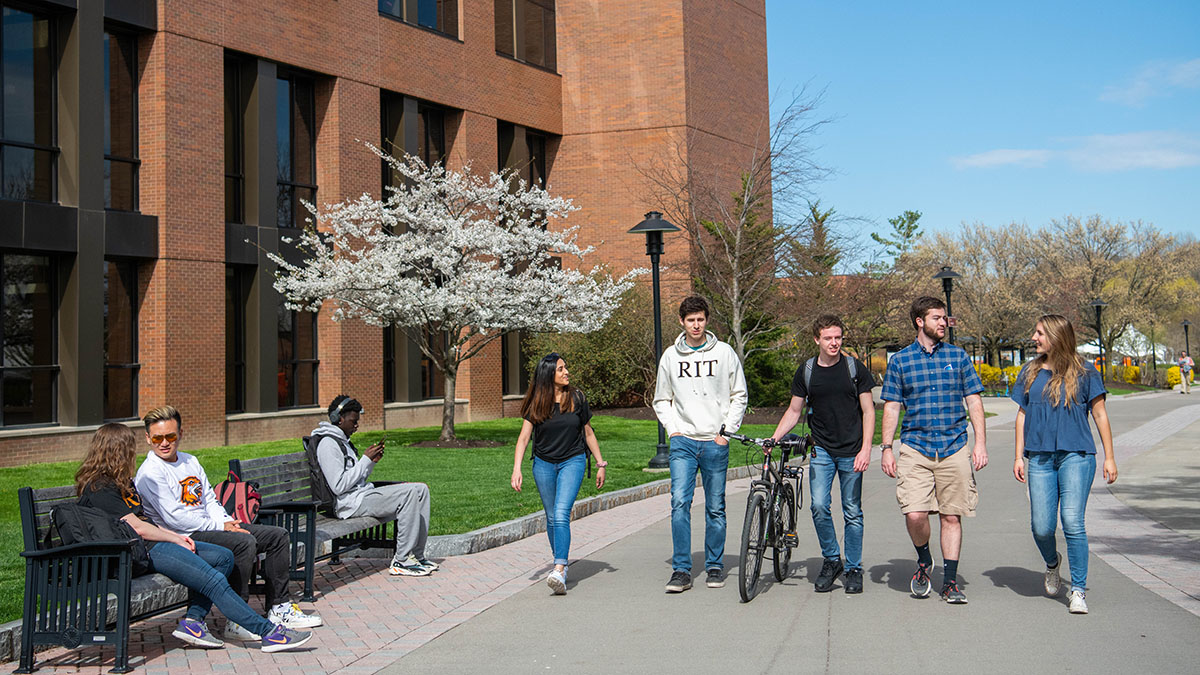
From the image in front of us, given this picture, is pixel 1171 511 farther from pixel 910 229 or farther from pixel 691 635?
pixel 910 229

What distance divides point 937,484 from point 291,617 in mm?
4150

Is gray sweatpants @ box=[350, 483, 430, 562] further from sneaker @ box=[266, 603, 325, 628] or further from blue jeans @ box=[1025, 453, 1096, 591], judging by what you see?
blue jeans @ box=[1025, 453, 1096, 591]

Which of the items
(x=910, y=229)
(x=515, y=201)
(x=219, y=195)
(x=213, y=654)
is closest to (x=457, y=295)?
(x=515, y=201)

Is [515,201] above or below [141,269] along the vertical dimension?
above

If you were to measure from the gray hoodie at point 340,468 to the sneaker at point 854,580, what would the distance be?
140 inches

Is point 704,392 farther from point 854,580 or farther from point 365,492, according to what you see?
point 365,492

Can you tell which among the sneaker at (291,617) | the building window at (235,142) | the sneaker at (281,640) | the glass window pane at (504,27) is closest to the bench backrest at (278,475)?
the sneaker at (291,617)

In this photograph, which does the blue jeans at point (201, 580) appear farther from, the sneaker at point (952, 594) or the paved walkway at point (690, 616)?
the sneaker at point (952, 594)

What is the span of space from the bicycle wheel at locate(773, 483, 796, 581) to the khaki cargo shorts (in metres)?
0.98

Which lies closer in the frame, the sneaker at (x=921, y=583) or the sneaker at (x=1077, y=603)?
the sneaker at (x=1077, y=603)

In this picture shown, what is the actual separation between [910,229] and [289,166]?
63.7 meters

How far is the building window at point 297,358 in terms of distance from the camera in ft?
80.7

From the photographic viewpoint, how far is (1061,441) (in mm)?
6820

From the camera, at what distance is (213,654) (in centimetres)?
605
